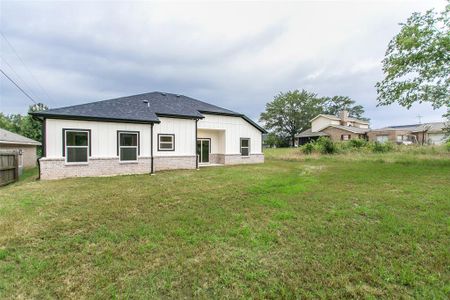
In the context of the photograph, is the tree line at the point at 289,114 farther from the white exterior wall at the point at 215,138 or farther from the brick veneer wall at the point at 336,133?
the white exterior wall at the point at 215,138

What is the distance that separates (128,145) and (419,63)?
17.2 meters

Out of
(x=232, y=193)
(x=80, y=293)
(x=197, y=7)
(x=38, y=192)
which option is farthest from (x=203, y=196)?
(x=197, y=7)

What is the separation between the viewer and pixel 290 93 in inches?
1930

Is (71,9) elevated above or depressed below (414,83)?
above

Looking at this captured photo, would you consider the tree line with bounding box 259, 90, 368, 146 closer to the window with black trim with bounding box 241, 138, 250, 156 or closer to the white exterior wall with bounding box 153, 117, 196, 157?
the window with black trim with bounding box 241, 138, 250, 156

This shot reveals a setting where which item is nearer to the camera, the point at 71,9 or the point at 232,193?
the point at 232,193

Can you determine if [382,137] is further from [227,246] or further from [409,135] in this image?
[227,246]

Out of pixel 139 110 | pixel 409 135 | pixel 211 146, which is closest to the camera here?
pixel 139 110

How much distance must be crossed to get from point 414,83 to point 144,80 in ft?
71.2

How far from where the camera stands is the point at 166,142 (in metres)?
13.4

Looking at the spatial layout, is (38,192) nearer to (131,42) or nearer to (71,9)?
(71,9)

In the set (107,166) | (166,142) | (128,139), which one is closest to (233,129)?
(166,142)

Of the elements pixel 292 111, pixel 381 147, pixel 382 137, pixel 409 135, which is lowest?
pixel 381 147

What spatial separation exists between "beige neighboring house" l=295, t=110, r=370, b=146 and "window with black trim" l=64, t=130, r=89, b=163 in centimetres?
3547
